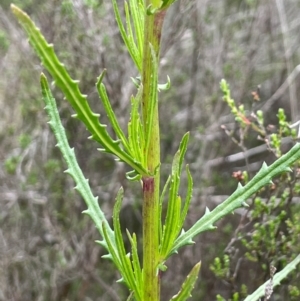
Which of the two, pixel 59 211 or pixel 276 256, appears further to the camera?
pixel 59 211

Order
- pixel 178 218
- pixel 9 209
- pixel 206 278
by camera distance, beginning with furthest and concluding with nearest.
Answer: pixel 9 209 → pixel 206 278 → pixel 178 218

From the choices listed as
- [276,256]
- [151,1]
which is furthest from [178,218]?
[276,256]

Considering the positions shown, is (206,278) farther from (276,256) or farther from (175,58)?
(175,58)

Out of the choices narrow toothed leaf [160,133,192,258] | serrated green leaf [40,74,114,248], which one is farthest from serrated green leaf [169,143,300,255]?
serrated green leaf [40,74,114,248]

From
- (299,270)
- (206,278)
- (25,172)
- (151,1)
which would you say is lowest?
(206,278)

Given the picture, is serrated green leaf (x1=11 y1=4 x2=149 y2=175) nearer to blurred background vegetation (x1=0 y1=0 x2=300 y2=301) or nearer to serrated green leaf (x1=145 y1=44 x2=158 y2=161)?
serrated green leaf (x1=145 y1=44 x2=158 y2=161)

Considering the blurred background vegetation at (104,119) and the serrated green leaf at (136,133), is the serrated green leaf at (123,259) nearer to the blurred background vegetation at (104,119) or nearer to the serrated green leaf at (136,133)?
the serrated green leaf at (136,133)

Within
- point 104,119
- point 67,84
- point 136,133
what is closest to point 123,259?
point 136,133
